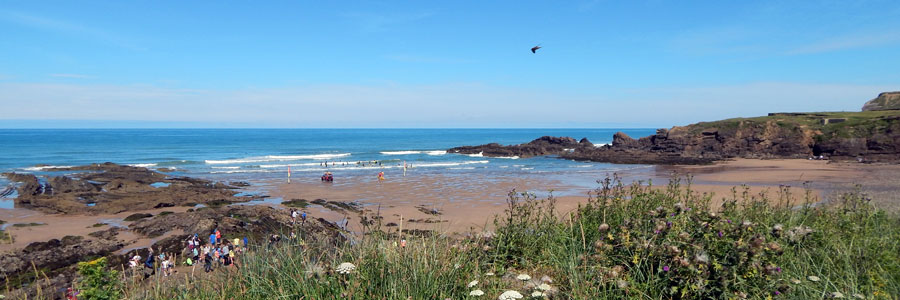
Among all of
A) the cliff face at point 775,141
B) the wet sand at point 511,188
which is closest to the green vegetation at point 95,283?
the wet sand at point 511,188

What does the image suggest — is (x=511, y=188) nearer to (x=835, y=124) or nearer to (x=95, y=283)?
(x=95, y=283)

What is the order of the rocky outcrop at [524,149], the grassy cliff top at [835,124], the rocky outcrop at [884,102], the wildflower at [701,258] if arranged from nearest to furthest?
the wildflower at [701,258]
the grassy cliff top at [835,124]
the rocky outcrop at [524,149]
the rocky outcrop at [884,102]

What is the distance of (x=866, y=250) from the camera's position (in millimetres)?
5133

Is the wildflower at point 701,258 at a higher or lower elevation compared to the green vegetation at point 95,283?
higher

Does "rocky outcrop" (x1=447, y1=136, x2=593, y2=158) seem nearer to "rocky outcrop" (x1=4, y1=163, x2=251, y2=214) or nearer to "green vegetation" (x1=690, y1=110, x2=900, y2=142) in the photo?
"green vegetation" (x1=690, y1=110, x2=900, y2=142)

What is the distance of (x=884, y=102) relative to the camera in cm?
8325

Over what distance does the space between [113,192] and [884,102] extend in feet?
361

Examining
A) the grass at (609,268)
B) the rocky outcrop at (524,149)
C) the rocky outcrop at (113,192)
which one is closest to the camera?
the grass at (609,268)

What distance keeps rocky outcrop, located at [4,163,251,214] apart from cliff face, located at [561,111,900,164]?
129ft

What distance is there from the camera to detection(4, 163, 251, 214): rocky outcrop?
23.2 meters

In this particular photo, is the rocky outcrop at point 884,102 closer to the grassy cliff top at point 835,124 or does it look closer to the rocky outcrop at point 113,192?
the grassy cliff top at point 835,124

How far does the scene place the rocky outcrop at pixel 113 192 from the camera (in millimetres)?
23250

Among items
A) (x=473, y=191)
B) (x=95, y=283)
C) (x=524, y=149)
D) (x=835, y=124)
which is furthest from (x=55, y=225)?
(x=835, y=124)

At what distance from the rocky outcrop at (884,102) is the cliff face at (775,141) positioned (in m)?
30.5
